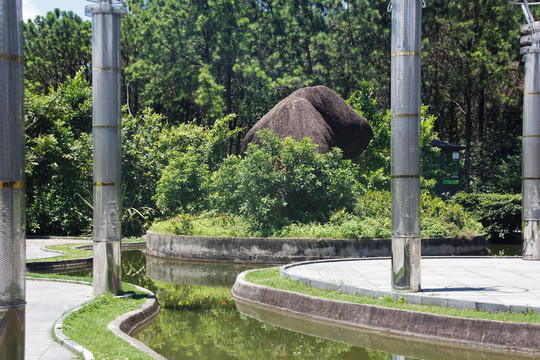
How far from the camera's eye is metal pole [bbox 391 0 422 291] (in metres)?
10.2

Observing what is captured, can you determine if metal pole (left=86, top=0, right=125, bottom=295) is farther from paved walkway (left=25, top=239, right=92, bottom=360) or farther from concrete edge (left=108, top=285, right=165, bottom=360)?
concrete edge (left=108, top=285, right=165, bottom=360)

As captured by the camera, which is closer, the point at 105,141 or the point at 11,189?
the point at 11,189

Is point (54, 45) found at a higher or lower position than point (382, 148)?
higher

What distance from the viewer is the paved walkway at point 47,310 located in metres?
7.29

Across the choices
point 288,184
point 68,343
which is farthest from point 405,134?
point 288,184

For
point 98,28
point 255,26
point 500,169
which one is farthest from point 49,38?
point 98,28

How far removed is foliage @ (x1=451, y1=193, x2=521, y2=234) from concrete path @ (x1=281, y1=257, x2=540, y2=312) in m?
9.46

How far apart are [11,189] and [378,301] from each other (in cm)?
656

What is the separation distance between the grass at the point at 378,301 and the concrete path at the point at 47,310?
11.3 feet

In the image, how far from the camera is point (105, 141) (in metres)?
10.7

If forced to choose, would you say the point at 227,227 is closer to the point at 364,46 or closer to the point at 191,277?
the point at 191,277

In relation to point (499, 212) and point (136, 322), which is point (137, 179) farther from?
point (136, 322)

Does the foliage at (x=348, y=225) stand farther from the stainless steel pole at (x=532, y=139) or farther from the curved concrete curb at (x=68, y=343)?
the curved concrete curb at (x=68, y=343)

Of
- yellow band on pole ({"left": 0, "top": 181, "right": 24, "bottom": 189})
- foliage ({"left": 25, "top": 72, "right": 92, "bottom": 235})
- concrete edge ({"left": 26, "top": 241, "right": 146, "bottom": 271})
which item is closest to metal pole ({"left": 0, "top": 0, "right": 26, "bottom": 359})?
yellow band on pole ({"left": 0, "top": 181, "right": 24, "bottom": 189})
